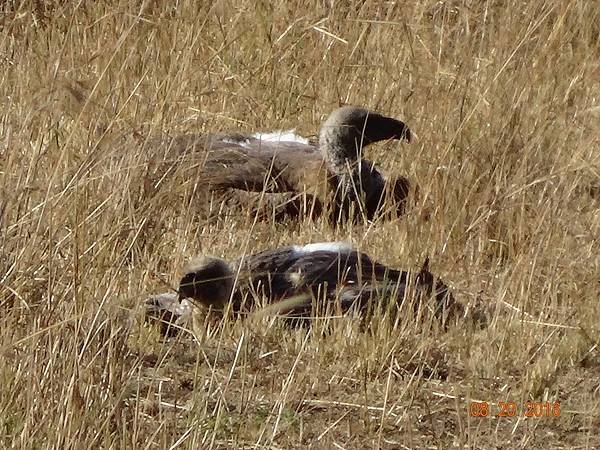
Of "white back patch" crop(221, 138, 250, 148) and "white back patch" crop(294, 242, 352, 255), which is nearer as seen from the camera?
"white back patch" crop(294, 242, 352, 255)

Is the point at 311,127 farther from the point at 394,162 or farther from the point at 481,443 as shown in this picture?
the point at 481,443

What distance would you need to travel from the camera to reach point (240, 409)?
396 cm

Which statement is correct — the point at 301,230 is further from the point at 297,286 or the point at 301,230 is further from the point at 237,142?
the point at 297,286

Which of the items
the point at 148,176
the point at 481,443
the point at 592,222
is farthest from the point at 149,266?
the point at 592,222

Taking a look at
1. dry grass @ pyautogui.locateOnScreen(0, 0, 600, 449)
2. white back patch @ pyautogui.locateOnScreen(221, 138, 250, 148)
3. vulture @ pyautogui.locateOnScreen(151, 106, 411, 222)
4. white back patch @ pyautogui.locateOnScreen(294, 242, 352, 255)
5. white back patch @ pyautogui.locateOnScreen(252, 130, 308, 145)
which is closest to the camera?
dry grass @ pyautogui.locateOnScreen(0, 0, 600, 449)

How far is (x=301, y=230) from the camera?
601 cm

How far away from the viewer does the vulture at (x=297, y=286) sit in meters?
4.84

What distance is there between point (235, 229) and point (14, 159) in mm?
1778

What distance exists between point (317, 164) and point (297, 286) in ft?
6.25

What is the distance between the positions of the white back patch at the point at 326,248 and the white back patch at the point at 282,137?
4.75 ft

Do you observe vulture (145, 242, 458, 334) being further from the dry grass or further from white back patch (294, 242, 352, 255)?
the dry grass

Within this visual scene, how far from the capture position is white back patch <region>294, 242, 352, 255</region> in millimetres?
5324

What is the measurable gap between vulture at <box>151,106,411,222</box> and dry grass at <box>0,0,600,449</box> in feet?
0.51
